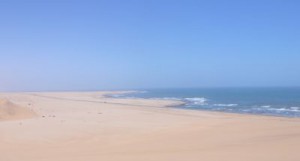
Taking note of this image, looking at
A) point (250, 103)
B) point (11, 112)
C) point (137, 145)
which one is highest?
point (250, 103)

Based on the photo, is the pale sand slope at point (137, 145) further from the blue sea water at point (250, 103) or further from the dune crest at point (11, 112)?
the blue sea water at point (250, 103)

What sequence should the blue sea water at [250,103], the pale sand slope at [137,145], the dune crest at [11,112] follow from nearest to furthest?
the pale sand slope at [137,145] → the dune crest at [11,112] → the blue sea water at [250,103]

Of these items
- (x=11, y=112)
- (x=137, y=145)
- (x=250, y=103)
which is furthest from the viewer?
(x=250, y=103)

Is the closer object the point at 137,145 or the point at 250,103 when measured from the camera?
the point at 137,145

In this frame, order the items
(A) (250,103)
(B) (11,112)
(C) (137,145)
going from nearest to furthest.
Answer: (C) (137,145)
(B) (11,112)
(A) (250,103)

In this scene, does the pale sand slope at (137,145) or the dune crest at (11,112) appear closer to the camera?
the pale sand slope at (137,145)

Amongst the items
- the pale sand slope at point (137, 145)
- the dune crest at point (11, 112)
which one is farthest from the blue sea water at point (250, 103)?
the dune crest at point (11, 112)

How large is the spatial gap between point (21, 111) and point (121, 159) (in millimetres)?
19630

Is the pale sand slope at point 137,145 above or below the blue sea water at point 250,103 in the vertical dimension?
below

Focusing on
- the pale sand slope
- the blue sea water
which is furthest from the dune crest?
the blue sea water

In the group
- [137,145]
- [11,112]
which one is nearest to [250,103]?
[11,112]

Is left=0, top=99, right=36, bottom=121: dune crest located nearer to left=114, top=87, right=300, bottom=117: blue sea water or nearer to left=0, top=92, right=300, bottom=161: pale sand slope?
left=0, top=92, right=300, bottom=161: pale sand slope

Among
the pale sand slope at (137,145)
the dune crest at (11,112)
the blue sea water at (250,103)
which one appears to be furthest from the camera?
the blue sea water at (250,103)

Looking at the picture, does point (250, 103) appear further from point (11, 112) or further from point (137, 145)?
point (137, 145)
